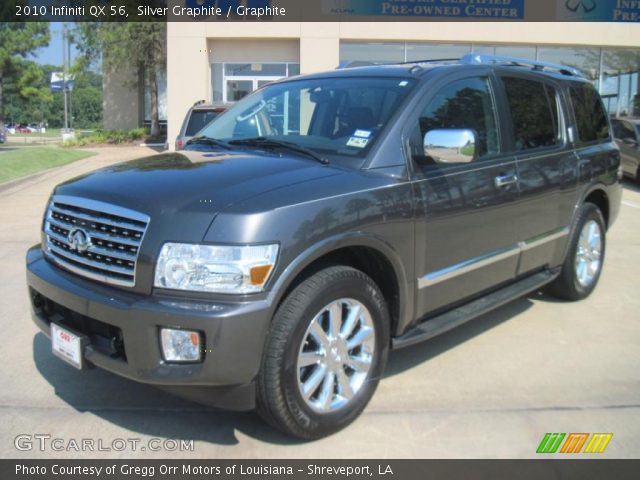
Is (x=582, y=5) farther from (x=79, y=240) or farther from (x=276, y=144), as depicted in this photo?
(x=79, y=240)

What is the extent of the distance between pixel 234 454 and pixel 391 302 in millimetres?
1197

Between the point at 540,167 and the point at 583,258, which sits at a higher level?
the point at 540,167

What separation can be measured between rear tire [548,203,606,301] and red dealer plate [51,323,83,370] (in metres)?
3.96

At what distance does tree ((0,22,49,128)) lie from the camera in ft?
117

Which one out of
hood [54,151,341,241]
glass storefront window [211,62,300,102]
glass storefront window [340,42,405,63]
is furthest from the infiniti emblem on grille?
glass storefront window [211,62,300,102]

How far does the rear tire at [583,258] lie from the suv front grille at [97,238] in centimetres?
376

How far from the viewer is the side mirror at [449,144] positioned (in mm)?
3506

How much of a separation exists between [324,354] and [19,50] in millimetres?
39887

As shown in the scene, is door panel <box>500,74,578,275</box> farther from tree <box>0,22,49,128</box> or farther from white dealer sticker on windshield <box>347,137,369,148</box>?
tree <box>0,22,49,128</box>

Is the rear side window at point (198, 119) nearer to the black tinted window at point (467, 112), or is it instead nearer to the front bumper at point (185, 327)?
the black tinted window at point (467, 112)

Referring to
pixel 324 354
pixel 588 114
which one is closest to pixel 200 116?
pixel 588 114

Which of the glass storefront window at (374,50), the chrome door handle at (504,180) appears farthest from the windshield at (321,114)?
the glass storefront window at (374,50)

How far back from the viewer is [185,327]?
107 inches

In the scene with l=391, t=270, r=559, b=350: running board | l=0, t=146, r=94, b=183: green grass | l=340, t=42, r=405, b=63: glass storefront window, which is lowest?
l=391, t=270, r=559, b=350: running board
